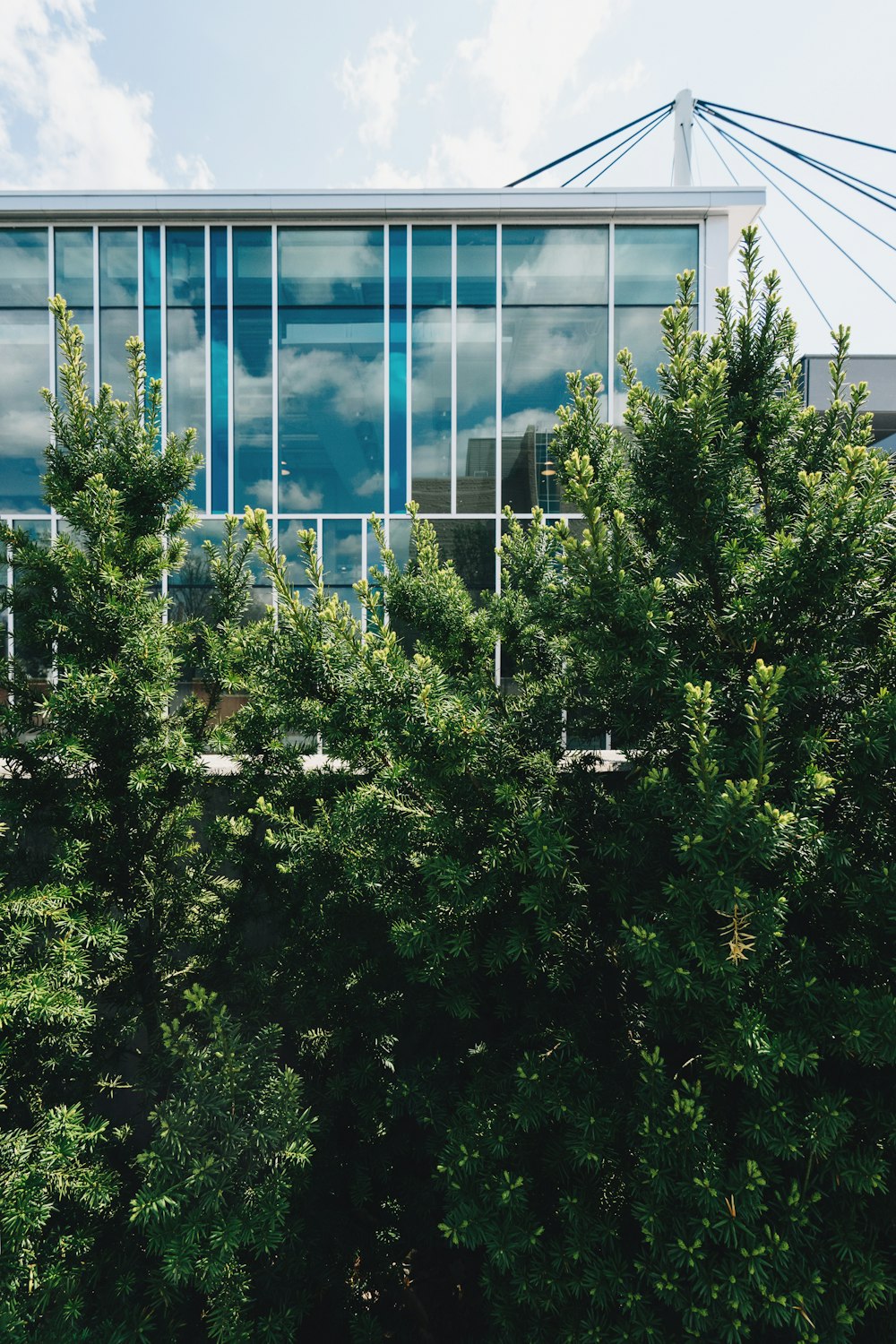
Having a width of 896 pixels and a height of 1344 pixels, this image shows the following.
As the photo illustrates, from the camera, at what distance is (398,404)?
1027 cm

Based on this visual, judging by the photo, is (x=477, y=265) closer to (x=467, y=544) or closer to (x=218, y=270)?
(x=218, y=270)

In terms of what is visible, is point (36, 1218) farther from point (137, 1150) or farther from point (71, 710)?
point (71, 710)

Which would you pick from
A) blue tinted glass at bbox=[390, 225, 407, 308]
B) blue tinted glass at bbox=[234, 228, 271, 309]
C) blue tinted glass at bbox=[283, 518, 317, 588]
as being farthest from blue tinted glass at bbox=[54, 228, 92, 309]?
blue tinted glass at bbox=[390, 225, 407, 308]

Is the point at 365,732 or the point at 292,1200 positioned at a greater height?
the point at 365,732

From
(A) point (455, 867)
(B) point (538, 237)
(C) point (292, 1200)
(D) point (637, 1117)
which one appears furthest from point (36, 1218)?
(B) point (538, 237)

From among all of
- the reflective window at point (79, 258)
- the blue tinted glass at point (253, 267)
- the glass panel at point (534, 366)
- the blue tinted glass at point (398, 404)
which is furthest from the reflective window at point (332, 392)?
the reflective window at point (79, 258)

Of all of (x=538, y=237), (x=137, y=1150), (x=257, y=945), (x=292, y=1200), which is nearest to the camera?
(x=292, y=1200)

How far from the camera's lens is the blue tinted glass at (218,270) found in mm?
10258

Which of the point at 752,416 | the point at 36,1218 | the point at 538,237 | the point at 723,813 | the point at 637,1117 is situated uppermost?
the point at 538,237

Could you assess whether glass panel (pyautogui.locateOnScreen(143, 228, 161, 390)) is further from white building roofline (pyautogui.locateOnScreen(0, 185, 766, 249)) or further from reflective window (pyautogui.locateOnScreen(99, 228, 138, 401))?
white building roofline (pyautogui.locateOnScreen(0, 185, 766, 249))

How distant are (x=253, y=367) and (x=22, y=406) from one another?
379 cm

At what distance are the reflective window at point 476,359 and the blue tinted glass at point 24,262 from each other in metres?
6.62

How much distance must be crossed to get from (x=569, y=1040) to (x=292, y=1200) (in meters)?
1.60

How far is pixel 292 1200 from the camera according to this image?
2943 mm
